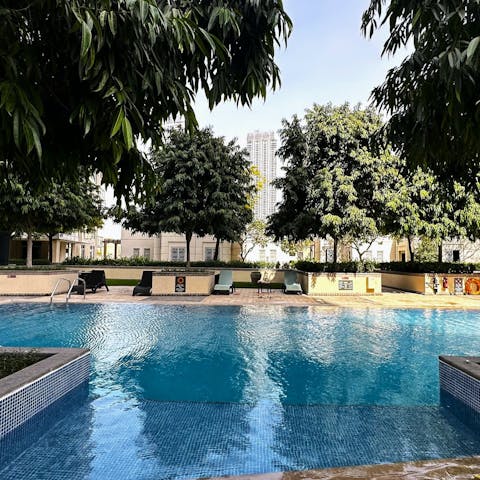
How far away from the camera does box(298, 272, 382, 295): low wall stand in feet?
71.2

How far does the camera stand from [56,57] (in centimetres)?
319

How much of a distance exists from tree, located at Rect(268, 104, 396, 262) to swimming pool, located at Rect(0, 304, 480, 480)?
28.0 feet

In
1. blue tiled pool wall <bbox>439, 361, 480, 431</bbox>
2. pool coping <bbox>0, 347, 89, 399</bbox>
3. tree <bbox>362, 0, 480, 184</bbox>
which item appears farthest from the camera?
blue tiled pool wall <bbox>439, 361, 480, 431</bbox>

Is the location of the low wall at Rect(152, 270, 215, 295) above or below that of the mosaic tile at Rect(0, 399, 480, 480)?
above

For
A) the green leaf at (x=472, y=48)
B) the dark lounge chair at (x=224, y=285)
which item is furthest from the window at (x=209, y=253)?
the green leaf at (x=472, y=48)

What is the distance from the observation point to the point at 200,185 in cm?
2028

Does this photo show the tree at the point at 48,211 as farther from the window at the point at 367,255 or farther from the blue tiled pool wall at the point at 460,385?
the window at the point at 367,255

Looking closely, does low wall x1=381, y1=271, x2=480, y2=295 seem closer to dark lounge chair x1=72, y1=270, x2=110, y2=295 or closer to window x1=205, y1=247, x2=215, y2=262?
dark lounge chair x1=72, y1=270, x2=110, y2=295

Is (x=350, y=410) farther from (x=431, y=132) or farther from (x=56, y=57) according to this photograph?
(x=56, y=57)

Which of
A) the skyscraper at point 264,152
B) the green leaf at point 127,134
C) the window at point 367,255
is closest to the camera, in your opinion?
the green leaf at point 127,134

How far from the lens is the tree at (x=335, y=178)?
19812mm

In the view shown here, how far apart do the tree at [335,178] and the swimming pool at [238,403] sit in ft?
28.0

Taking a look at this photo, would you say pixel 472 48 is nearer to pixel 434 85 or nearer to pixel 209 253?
pixel 434 85

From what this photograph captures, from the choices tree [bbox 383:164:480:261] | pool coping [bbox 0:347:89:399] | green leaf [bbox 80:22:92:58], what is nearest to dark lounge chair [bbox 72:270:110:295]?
pool coping [bbox 0:347:89:399]
